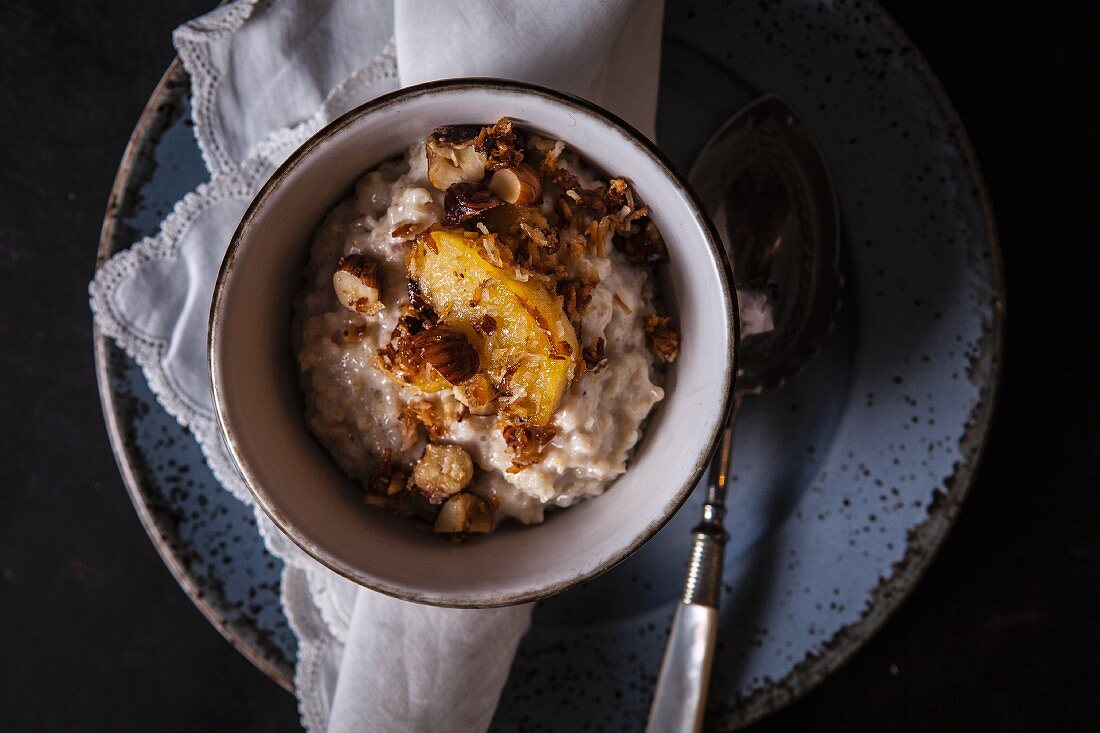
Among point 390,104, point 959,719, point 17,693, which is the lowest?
point 17,693

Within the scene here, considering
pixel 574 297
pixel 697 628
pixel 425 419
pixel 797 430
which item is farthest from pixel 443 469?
pixel 797 430

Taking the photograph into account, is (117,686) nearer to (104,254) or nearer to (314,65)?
(104,254)

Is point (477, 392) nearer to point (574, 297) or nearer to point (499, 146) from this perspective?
point (574, 297)

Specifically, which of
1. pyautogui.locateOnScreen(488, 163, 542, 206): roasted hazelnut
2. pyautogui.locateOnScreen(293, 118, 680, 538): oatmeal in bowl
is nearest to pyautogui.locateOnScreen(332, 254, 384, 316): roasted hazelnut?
pyautogui.locateOnScreen(293, 118, 680, 538): oatmeal in bowl

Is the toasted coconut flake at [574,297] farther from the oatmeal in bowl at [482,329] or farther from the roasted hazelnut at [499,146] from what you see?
the roasted hazelnut at [499,146]

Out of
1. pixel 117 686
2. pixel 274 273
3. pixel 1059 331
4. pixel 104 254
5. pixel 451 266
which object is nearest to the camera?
pixel 451 266

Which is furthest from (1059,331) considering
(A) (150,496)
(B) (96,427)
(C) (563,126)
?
(B) (96,427)
